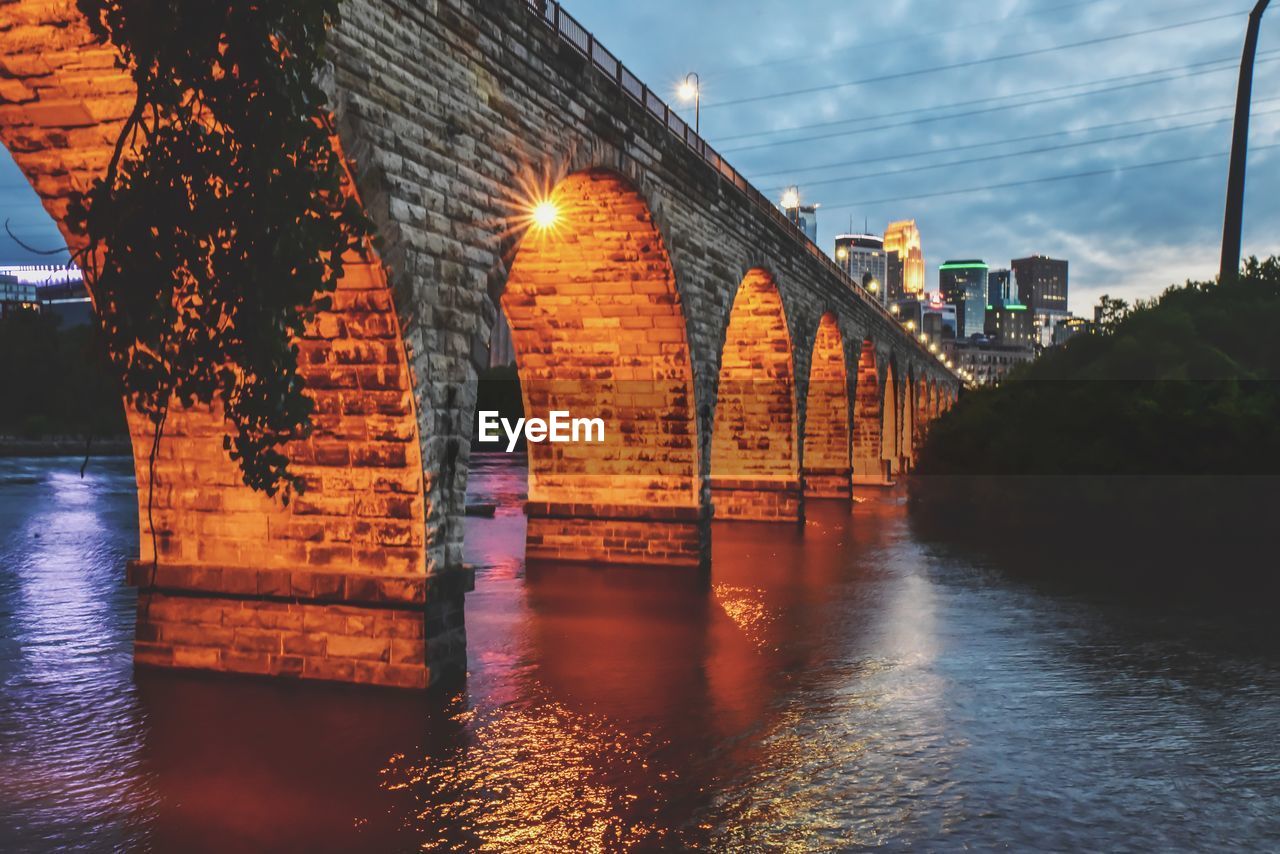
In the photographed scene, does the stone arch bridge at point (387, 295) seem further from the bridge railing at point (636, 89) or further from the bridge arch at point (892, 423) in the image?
the bridge arch at point (892, 423)

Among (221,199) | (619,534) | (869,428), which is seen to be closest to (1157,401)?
(619,534)

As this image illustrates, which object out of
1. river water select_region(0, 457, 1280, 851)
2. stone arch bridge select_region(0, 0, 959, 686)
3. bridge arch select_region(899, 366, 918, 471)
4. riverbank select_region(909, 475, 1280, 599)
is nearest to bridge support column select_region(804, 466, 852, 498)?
riverbank select_region(909, 475, 1280, 599)

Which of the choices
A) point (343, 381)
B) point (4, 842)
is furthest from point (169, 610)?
point (4, 842)

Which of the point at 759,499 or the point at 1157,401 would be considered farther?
the point at 759,499

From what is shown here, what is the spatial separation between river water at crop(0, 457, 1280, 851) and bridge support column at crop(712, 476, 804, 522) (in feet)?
36.2

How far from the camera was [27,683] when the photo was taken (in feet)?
35.3

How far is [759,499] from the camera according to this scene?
90.5 ft

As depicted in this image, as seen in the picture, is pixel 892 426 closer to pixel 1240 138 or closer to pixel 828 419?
pixel 828 419

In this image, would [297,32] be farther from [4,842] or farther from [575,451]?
[575,451]

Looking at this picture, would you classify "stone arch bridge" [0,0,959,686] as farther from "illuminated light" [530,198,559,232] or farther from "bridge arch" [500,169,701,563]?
"bridge arch" [500,169,701,563]

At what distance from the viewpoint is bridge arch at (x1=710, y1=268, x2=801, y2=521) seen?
85.6ft

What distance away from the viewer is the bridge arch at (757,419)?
26.1m

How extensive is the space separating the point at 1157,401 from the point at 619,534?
1456 centimetres

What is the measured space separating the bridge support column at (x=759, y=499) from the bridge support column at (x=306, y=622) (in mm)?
17356
